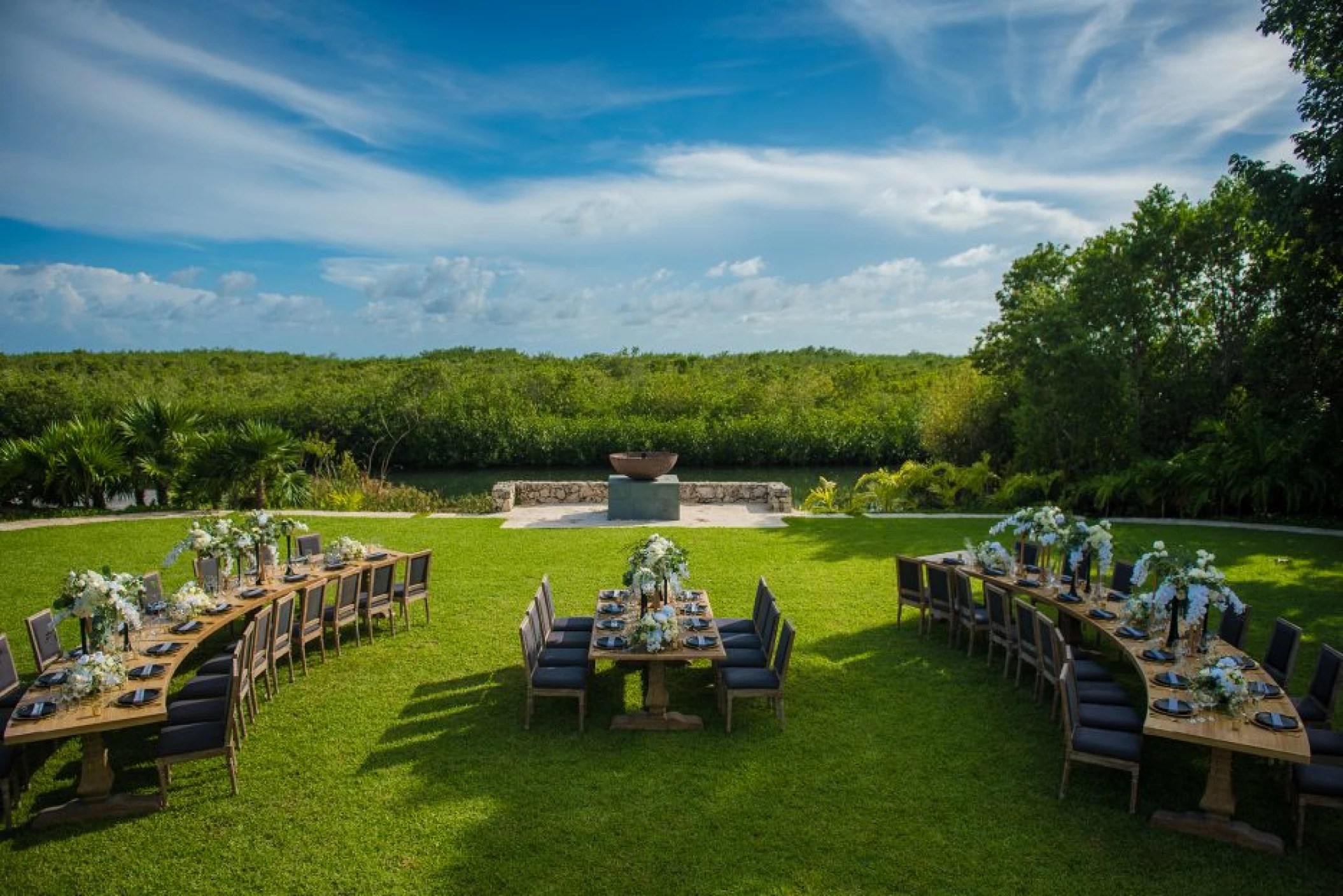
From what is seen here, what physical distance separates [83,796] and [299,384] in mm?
44659

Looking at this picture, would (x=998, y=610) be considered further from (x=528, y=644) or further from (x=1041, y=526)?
Answer: (x=528, y=644)

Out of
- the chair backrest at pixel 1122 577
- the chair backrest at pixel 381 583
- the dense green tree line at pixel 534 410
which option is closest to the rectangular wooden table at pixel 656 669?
the chair backrest at pixel 381 583

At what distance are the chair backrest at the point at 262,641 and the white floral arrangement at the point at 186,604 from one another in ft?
2.21

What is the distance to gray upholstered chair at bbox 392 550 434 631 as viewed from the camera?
10.6m

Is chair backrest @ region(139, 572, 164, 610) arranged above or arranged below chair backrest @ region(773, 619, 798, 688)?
above

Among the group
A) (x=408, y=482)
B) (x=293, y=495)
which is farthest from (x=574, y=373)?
(x=293, y=495)

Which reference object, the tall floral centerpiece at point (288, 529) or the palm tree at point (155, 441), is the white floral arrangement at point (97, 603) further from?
the palm tree at point (155, 441)

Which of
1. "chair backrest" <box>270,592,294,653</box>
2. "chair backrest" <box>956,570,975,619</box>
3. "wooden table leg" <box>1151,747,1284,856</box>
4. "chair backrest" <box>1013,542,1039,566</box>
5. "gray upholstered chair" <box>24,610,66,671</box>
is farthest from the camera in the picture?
"chair backrest" <box>1013,542,1039,566</box>

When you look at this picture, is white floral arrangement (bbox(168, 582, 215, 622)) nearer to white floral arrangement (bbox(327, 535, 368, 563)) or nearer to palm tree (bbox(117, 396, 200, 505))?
white floral arrangement (bbox(327, 535, 368, 563))

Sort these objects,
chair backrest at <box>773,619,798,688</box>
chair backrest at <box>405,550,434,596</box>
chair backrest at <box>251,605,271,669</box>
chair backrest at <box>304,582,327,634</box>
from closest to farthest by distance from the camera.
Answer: chair backrest at <box>773,619,798,688</box> < chair backrest at <box>251,605,271,669</box> < chair backrest at <box>304,582,327,634</box> < chair backrest at <box>405,550,434,596</box>

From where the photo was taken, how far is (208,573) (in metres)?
9.76

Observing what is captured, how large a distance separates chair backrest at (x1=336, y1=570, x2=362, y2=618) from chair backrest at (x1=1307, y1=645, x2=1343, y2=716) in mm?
9731

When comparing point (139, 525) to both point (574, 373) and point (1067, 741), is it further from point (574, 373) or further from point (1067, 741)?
point (574, 373)

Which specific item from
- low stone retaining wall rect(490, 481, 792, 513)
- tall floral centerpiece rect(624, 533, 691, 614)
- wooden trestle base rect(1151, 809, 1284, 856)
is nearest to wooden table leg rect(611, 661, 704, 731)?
tall floral centerpiece rect(624, 533, 691, 614)
